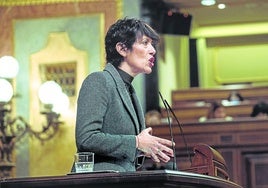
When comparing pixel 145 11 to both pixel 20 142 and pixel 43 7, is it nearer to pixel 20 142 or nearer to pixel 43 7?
pixel 43 7

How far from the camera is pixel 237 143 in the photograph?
662 cm

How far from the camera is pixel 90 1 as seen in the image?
7.75m

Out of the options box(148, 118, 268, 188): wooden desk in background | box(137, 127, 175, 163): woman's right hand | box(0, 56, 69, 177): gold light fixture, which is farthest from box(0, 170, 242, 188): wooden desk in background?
box(0, 56, 69, 177): gold light fixture

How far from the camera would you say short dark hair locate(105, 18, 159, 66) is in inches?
101

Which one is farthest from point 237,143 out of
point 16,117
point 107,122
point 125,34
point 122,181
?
point 122,181

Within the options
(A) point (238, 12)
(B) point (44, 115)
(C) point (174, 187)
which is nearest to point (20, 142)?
(B) point (44, 115)

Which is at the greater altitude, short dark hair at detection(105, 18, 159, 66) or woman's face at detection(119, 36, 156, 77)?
short dark hair at detection(105, 18, 159, 66)

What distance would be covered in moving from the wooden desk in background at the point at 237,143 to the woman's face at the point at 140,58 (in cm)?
388

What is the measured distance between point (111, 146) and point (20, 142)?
5362mm

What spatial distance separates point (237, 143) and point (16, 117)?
7.44ft

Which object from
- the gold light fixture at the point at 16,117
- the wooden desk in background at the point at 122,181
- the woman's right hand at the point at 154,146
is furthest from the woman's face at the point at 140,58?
the gold light fixture at the point at 16,117

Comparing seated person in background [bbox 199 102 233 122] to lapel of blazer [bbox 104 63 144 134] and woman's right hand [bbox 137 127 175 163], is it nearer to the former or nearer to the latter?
lapel of blazer [bbox 104 63 144 134]

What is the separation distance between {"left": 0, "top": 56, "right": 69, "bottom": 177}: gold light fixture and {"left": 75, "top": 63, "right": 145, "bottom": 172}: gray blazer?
4627 millimetres

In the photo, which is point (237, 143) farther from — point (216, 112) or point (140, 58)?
point (140, 58)
